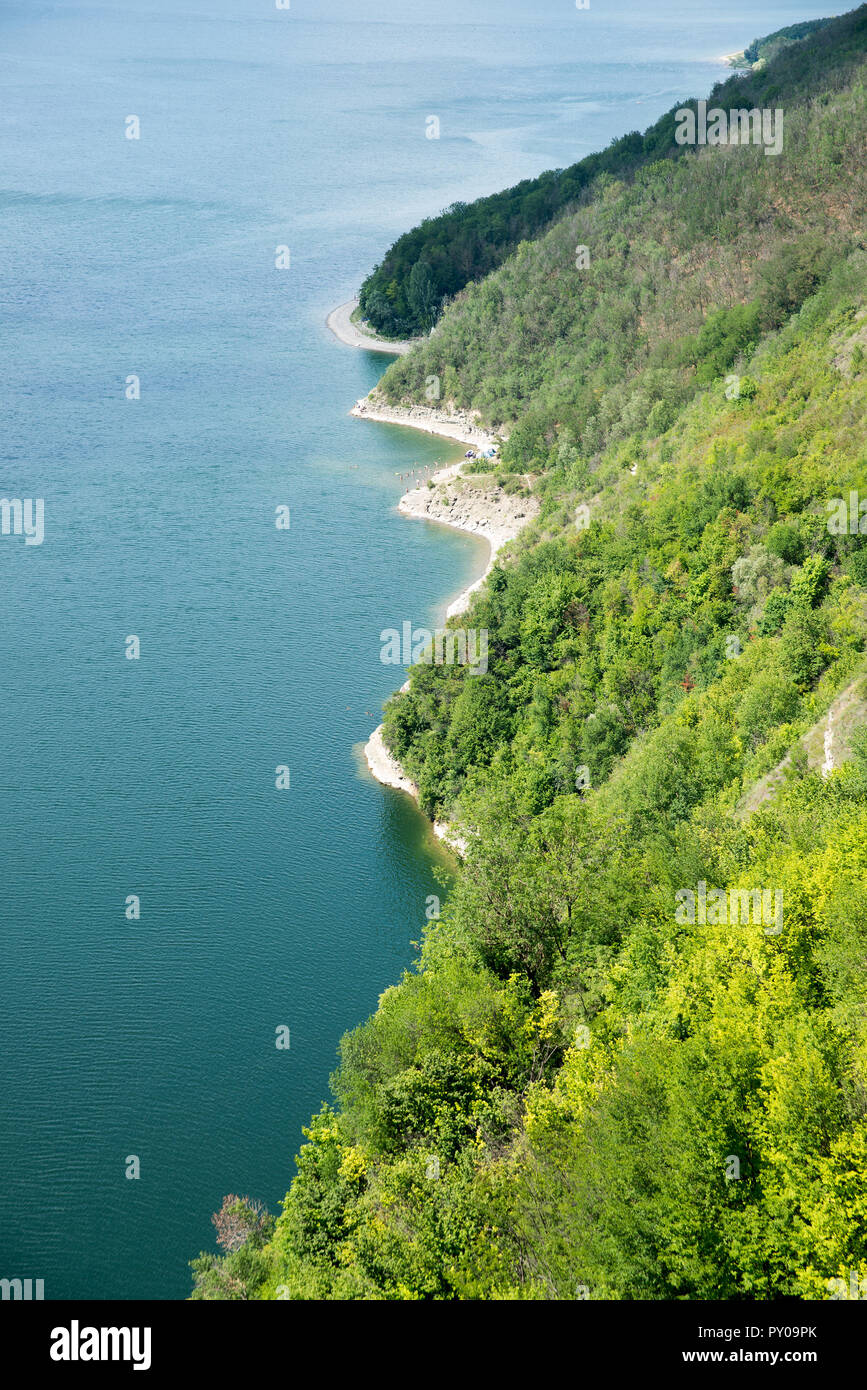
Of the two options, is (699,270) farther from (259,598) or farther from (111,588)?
(111,588)

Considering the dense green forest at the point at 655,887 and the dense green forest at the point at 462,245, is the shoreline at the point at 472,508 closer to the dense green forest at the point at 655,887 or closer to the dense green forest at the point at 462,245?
the dense green forest at the point at 655,887

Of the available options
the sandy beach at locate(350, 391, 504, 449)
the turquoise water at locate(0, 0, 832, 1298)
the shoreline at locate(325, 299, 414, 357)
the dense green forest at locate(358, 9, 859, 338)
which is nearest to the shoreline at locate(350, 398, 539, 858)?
the sandy beach at locate(350, 391, 504, 449)

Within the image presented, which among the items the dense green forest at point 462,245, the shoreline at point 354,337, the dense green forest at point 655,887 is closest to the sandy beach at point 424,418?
the shoreline at point 354,337

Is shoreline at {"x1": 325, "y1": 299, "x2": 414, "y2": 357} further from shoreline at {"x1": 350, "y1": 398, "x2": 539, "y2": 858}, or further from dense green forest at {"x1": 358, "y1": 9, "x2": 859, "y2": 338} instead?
shoreline at {"x1": 350, "y1": 398, "x2": 539, "y2": 858}
